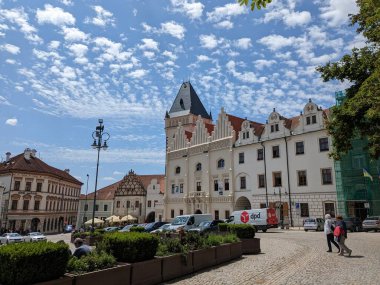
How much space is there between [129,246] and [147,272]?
3.02ft

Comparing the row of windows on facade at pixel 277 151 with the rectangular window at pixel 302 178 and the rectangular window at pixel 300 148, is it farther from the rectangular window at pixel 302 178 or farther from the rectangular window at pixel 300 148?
the rectangular window at pixel 302 178

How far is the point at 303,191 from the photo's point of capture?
39.2 m

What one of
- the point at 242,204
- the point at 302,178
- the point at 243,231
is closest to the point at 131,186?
the point at 242,204

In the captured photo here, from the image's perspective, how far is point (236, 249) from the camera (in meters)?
14.5

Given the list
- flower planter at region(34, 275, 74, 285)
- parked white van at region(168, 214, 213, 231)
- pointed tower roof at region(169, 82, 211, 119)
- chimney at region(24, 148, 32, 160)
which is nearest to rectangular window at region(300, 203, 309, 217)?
parked white van at region(168, 214, 213, 231)

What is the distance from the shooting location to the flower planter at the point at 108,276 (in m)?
7.41

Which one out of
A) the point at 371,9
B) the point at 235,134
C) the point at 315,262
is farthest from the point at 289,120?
the point at 315,262

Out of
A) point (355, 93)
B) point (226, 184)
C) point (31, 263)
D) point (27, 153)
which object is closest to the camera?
point (31, 263)

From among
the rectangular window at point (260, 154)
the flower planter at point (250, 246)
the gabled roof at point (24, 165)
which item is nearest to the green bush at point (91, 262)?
the flower planter at point (250, 246)

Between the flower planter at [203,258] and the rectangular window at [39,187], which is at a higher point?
the rectangular window at [39,187]

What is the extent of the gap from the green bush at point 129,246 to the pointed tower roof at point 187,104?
6551 cm

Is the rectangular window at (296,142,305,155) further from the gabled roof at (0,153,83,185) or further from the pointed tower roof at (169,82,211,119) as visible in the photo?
the gabled roof at (0,153,83,185)

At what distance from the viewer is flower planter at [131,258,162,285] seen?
895 cm

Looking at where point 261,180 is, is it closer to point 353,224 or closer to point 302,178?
point 302,178
